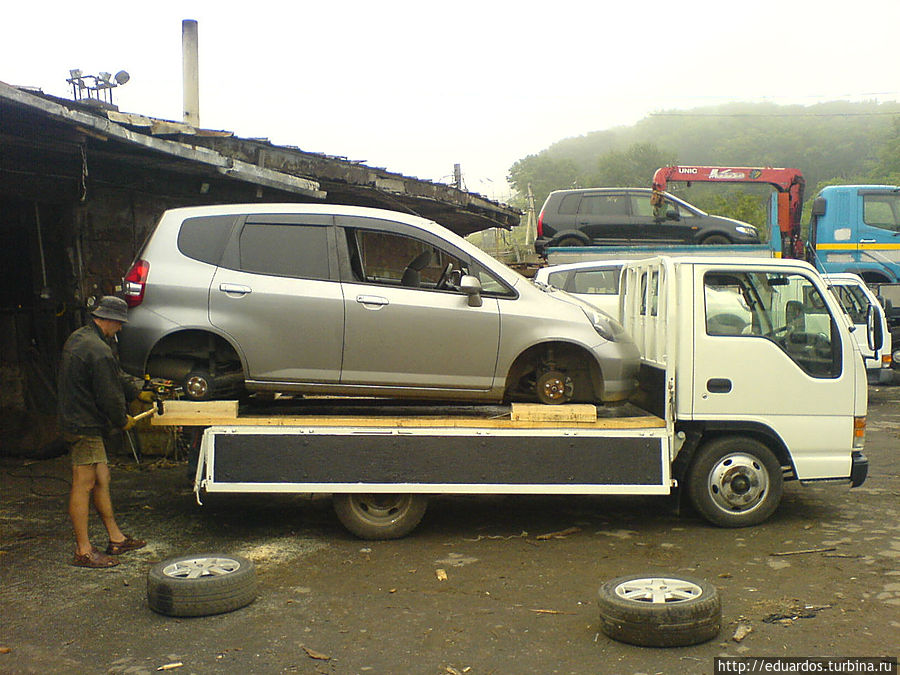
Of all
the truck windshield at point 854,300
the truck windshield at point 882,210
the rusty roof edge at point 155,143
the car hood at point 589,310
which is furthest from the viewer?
the truck windshield at point 882,210

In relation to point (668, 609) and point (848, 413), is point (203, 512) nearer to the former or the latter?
point (668, 609)

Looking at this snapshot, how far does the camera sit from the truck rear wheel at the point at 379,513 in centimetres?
662

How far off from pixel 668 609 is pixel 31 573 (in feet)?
13.7

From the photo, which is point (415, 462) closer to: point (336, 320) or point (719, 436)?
point (336, 320)

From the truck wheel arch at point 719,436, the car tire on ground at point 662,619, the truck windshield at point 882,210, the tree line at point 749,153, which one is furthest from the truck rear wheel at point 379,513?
the tree line at point 749,153

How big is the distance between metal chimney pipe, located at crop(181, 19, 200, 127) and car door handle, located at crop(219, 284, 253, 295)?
11.5 metres

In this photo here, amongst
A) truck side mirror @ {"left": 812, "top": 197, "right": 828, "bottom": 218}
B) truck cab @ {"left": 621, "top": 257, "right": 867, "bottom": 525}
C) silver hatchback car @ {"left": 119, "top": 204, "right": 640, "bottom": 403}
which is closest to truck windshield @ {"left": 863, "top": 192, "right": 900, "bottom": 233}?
truck side mirror @ {"left": 812, "top": 197, "right": 828, "bottom": 218}

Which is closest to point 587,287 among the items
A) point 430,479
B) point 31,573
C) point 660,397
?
point 660,397

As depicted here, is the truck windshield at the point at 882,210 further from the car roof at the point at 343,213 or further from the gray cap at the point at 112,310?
the gray cap at the point at 112,310

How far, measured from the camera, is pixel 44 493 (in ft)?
27.5

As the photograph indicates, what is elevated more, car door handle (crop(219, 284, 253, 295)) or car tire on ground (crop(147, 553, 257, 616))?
car door handle (crop(219, 284, 253, 295))

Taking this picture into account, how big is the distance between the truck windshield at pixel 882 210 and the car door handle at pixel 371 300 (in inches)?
540

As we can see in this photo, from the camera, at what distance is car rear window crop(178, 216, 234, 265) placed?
6668mm

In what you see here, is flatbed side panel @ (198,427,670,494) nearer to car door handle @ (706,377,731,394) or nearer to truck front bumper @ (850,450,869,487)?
car door handle @ (706,377,731,394)
